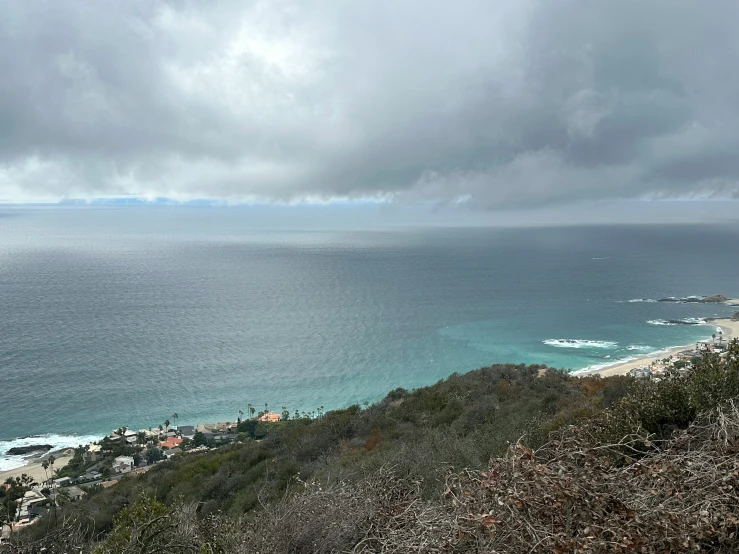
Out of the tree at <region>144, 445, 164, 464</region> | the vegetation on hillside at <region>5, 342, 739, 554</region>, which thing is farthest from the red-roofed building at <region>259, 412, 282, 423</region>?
the vegetation on hillside at <region>5, 342, 739, 554</region>

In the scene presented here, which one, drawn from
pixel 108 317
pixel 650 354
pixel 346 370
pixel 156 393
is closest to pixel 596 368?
pixel 650 354

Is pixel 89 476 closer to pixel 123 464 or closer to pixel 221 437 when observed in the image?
pixel 123 464

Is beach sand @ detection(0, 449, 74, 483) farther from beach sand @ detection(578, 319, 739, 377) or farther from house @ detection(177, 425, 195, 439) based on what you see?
beach sand @ detection(578, 319, 739, 377)

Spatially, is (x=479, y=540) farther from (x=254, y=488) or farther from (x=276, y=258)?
(x=276, y=258)

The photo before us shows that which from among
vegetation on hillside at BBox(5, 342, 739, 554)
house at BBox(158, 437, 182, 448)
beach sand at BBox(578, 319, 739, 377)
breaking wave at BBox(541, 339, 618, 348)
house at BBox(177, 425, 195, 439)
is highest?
vegetation on hillside at BBox(5, 342, 739, 554)

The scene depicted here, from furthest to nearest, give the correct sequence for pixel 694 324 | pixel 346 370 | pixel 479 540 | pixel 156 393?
pixel 694 324, pixel 346 370, pixel 156 393, pixel 479 540

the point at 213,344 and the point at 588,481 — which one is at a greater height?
the point at 588,481
